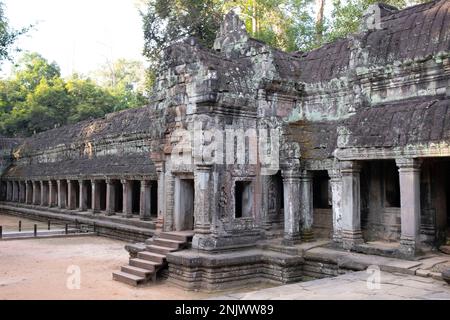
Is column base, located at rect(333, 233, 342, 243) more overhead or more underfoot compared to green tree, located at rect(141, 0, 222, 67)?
more underfoot

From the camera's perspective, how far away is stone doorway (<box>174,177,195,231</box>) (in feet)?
38.1

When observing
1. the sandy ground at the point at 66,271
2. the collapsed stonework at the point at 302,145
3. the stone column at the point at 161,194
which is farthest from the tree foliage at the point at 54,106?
the collapsed stonework at the point at 302,145

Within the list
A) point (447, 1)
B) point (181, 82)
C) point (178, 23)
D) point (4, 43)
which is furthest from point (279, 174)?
point (178, 23)

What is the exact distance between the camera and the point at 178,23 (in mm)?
27203

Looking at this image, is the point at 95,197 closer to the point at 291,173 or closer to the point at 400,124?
the point at 291,173

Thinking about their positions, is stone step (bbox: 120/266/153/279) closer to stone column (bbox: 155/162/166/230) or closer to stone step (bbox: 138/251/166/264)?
stone step (bbox: 138/251/166/264)

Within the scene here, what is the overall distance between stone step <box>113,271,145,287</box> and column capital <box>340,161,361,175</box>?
17.1ft

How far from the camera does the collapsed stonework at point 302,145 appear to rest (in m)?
9.51

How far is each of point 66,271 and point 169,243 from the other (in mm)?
3440

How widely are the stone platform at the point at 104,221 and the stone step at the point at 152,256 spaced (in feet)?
18.0

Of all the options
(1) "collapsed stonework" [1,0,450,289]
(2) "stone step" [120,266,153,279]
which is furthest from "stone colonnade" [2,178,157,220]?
(2) "stone step" [120,266,153,279]

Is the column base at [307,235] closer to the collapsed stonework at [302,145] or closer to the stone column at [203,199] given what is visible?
the collapsed stonework at [302,145]

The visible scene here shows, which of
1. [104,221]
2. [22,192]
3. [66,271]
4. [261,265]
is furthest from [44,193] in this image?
[261,265]

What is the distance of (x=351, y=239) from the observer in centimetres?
1002
